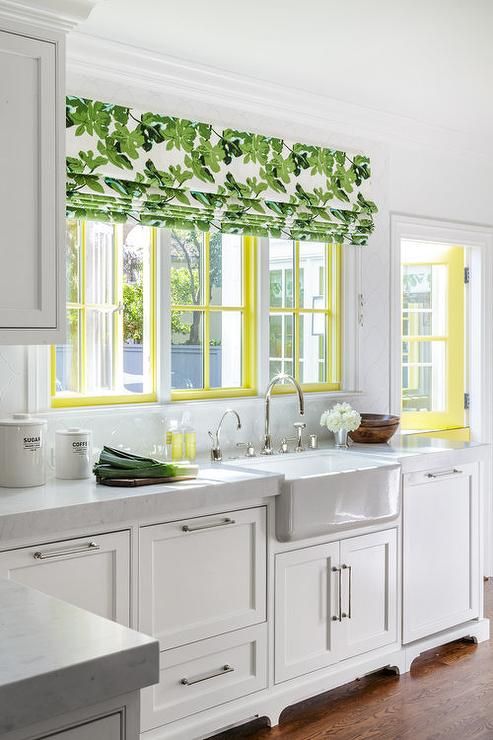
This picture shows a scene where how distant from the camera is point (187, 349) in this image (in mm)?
3883

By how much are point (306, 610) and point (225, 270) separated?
1.60 m

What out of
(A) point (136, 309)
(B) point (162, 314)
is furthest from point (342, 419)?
(A) point (136, 309)

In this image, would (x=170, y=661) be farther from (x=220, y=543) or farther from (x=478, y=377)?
(x=478, y=377)

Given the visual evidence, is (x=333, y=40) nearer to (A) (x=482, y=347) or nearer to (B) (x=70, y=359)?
(B) (x=70, y=359)

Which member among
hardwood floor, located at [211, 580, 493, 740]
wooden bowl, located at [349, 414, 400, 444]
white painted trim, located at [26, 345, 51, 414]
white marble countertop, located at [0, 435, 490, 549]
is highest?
white painted trim, located at [26, 345, 51, 414]

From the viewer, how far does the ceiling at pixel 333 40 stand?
2.99 meters

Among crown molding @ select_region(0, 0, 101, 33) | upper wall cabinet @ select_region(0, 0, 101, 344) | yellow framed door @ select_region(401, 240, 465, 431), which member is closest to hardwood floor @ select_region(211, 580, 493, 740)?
upper wall cabinet @ select_region(0, 0, 101, 344)

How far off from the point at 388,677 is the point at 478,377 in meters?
2.19

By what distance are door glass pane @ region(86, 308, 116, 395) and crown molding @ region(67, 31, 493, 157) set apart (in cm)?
88

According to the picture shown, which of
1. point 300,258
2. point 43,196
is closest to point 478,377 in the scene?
point 300,258

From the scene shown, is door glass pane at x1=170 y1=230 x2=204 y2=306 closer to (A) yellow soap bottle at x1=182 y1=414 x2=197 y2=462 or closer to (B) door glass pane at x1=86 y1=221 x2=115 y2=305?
(B) door glass pane at x1=86 y1=221 x2=115 y2=305

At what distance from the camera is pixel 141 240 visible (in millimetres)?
3707

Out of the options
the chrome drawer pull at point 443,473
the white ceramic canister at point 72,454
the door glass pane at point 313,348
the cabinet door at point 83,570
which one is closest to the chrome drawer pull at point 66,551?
the cabinet door at point 83,570

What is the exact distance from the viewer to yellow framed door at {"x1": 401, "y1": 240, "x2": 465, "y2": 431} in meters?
5.33
